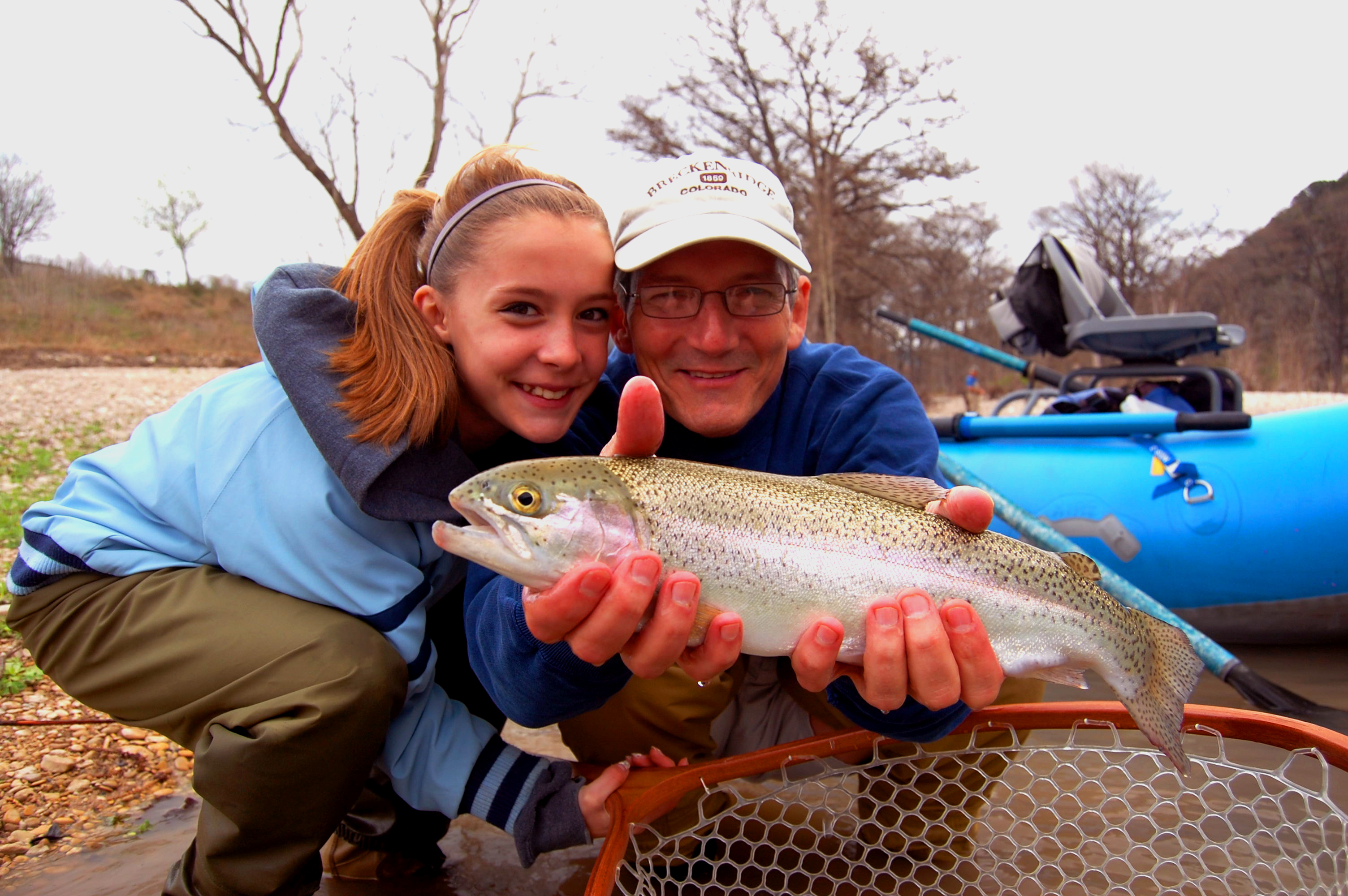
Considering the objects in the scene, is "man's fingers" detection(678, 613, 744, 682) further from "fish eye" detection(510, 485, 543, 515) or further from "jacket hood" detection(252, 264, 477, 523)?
"jacket hood" detection(252, 264, 477, 523)

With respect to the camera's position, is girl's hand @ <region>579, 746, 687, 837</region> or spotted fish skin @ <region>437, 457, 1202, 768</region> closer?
spotted fish skin @ <region>437, 457, 1202, 768</region>

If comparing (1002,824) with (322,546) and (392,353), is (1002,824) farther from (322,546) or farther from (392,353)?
(392,353)

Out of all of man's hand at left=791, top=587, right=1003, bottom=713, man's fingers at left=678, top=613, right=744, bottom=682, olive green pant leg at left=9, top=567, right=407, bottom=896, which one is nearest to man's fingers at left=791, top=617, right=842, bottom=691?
man's hand at left=791, top=587, right=1003, bottom=713

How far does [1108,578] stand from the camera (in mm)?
3949

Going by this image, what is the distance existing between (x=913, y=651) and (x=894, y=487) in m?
0.46

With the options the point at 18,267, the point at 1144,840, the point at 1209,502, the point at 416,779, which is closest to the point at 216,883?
the point at 416,779

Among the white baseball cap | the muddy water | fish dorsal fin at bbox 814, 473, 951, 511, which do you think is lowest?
the muddy water

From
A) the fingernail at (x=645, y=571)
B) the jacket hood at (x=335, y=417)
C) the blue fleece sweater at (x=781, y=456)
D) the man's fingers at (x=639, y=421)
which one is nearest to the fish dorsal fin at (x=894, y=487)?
the blue fleece sweater at (x=781, y=456)

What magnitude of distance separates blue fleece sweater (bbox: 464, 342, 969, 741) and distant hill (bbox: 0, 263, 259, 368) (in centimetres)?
2446

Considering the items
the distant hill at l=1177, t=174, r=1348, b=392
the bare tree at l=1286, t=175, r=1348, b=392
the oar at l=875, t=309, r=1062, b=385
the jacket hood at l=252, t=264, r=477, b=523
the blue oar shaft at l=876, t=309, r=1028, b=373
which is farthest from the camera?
the bare tree at l=1286, t=175, r=1348, b=392

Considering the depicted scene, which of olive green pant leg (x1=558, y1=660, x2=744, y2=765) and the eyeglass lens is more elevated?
the eyeglass lens

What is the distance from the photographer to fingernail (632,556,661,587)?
5.58 ft

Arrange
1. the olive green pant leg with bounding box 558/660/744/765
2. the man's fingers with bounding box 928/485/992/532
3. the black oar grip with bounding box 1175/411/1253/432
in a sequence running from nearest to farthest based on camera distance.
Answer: the man's fingers with bounding box 928/485/992/532 < the olive green pant leg with bounding box 558/660/744/765 < the black oar grip with bounding box 1175/411/1253/432

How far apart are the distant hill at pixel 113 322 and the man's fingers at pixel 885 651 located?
25.5m
